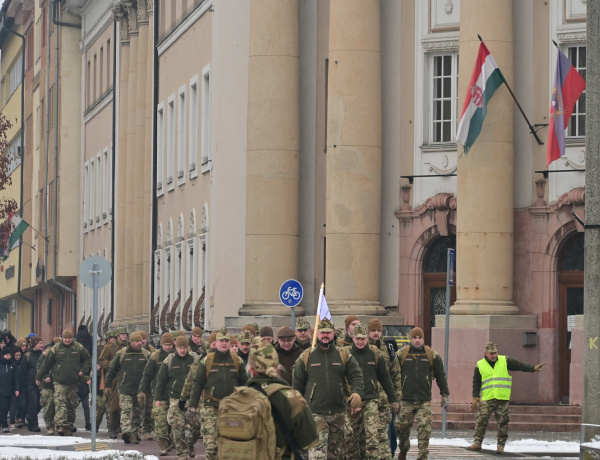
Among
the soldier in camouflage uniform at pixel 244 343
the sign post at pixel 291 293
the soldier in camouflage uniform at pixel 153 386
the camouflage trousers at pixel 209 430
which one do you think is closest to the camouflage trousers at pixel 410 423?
the soldier in camouflage uniform at pixel 244 343

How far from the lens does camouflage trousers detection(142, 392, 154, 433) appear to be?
2855 centimetres

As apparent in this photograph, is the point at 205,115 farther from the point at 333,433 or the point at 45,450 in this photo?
the point at 333,433

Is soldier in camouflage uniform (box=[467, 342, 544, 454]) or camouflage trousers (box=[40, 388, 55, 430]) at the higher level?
soldier in camouflage uniform (box=[467, 342, 544, 454])

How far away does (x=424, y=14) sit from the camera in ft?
121

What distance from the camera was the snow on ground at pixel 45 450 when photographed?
20800mm

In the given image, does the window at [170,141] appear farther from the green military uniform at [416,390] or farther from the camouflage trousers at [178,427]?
the green military uniform at [416,390]

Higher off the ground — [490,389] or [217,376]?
[217,376]

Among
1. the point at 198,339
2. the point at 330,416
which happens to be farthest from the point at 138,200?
the point at 330,416

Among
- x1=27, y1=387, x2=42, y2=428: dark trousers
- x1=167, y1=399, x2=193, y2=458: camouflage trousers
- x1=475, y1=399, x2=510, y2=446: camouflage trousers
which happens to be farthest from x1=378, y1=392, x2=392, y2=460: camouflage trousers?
x1=27, y1=387, x2=42, y2=428: dark trousers

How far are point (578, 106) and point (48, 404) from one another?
11.8m

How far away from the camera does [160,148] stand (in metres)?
51.3

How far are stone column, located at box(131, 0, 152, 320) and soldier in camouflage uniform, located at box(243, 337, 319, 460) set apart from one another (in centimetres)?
4256

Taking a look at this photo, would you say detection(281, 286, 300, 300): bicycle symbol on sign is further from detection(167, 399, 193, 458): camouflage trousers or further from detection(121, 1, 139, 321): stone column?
detection(121, 1, 139, 321): stone column

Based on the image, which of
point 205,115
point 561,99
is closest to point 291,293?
point 561,99
